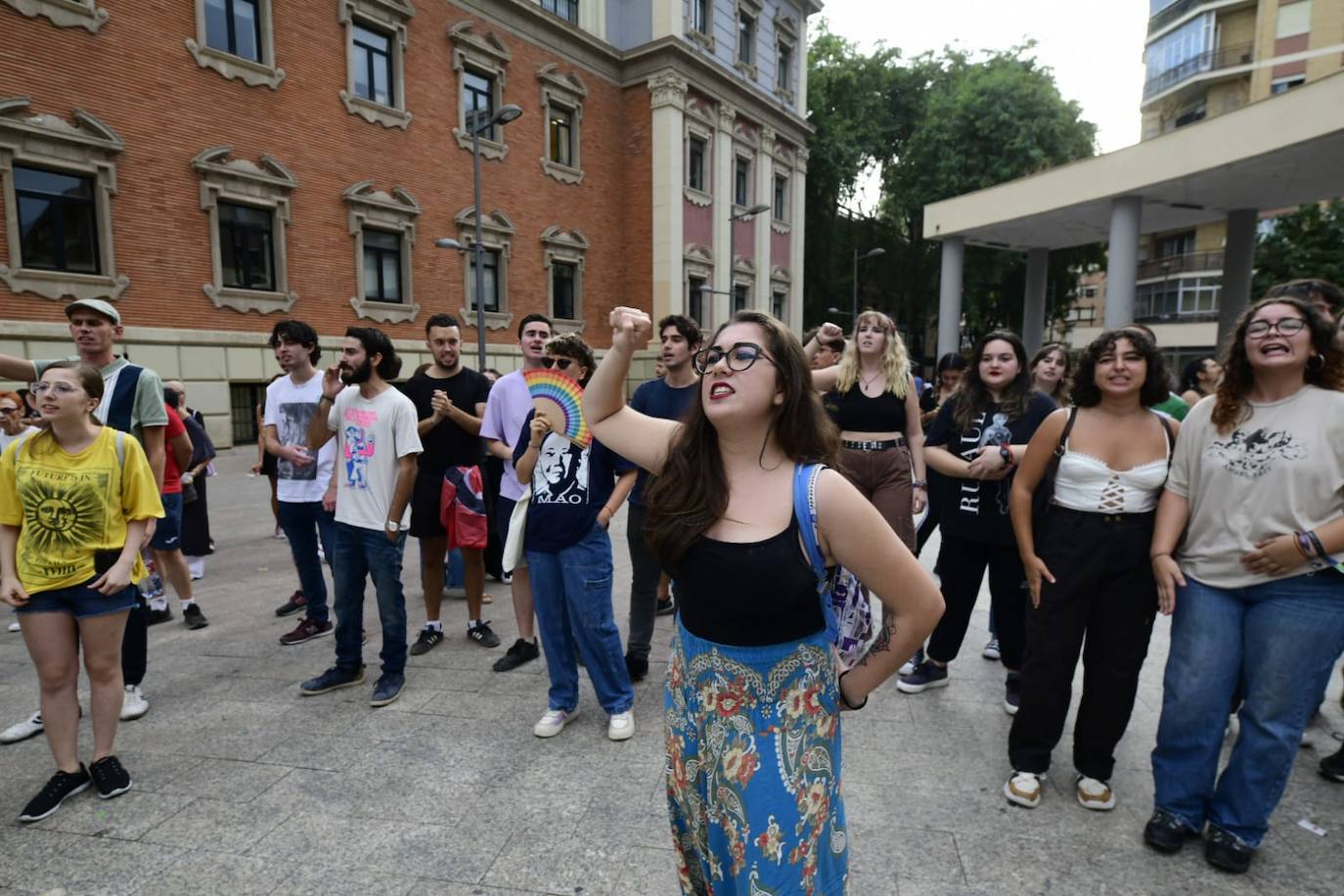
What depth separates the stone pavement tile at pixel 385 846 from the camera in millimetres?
2553

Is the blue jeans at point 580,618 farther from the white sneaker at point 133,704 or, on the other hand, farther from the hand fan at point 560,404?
the white sneaker at point 133,704

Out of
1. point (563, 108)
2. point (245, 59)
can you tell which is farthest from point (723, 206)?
point (245, 59)

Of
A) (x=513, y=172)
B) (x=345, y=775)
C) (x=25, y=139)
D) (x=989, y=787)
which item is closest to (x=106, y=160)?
(x=25, y=139)

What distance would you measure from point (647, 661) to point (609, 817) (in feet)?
5.24

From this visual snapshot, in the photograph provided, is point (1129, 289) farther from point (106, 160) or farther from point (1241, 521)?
point (106, 160)

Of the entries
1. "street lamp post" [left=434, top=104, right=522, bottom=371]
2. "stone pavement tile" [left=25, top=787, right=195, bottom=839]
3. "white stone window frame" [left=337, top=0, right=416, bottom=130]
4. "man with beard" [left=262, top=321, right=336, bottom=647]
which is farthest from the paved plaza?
"white stone window frame" [left=337, top=0, right=416, bottom=130]

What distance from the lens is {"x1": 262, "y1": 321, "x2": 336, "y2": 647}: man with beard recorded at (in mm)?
4746

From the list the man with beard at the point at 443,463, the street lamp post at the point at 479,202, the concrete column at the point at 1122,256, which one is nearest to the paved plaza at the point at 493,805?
the man with beard at the point at 443,463

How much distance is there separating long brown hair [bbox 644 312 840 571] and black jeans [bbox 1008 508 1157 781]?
1747mm

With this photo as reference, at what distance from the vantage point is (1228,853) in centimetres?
256

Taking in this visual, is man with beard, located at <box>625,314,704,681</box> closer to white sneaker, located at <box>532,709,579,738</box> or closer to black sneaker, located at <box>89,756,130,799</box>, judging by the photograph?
white sneaker, located at <box>532,709,579,738</box>

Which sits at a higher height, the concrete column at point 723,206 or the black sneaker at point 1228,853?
the concrete column at point 723,206

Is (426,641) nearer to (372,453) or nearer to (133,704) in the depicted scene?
(372,453)

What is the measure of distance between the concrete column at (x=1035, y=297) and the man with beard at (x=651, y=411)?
65.9 ft
